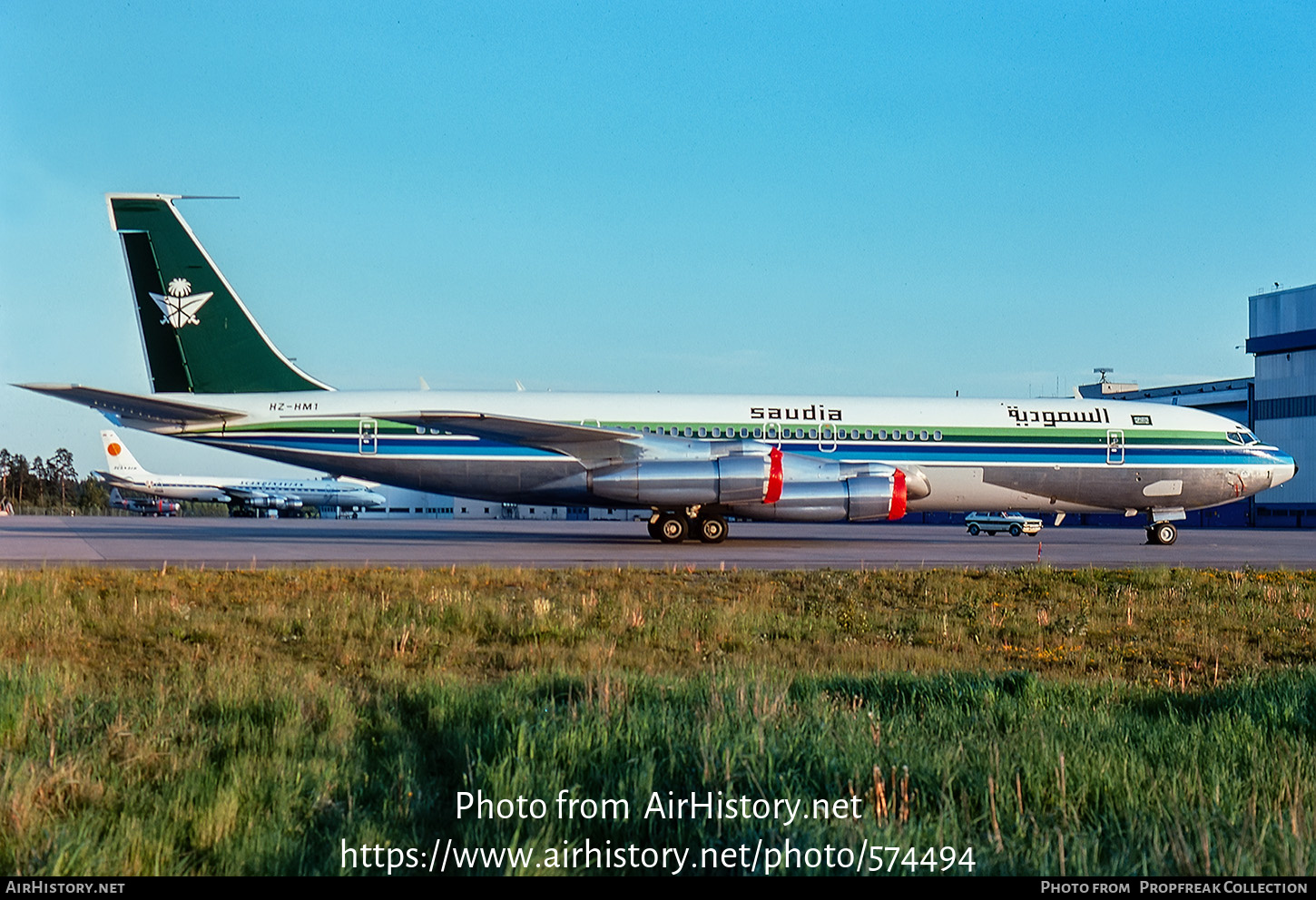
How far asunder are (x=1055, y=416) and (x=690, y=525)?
389 inches

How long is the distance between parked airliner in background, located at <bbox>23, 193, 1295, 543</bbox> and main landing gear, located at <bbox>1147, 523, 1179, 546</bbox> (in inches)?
56.8

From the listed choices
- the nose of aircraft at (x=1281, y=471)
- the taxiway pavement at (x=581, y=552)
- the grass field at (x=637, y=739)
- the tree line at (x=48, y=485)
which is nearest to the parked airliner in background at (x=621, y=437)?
the taxiway pavement at (x=581, y=552)

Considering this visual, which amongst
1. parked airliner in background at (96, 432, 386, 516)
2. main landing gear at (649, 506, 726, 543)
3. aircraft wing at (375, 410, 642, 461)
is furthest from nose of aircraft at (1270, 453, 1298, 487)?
parked airliner in background at (96, 432, 386, 516)

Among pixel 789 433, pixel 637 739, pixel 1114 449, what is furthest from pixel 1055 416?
pixel 637 739

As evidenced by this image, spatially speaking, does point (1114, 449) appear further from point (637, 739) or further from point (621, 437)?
point (637, 739)

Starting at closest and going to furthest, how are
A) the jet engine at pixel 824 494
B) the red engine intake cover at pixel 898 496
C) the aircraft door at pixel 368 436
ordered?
the jet engine at pixel 824 494 < the red engine intake cover at pixel 898 496 < the aircraft door at pixel 368 436

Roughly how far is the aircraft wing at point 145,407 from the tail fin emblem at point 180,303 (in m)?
2.31

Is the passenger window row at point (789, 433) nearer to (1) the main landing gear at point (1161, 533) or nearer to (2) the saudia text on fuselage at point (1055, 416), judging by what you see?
(2) the saudia text on fuselage at point (1055, 416)

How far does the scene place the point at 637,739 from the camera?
204 inches

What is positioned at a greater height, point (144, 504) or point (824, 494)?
point (824, 494)

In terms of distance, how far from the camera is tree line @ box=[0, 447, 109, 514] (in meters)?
124

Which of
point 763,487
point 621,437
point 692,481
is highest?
point 621,437

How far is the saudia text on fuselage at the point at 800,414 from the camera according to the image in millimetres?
24875
